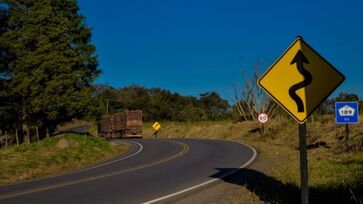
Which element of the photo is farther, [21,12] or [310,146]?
[21,12]

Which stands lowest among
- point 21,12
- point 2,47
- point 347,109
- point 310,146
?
point 310,146

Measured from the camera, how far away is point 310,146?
3072cm

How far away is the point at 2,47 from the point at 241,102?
114ft

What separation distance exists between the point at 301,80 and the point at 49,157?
2103cm

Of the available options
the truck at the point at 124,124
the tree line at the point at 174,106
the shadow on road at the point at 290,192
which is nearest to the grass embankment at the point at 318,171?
the shadow on road at the point at 290,192

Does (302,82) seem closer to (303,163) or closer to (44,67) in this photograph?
(303,163)

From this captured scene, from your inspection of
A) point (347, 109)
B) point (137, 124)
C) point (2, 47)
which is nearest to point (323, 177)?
point (347, 109)

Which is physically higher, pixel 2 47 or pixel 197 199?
pixel 2 47

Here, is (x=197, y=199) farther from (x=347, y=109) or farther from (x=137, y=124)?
(x=137, y=124)

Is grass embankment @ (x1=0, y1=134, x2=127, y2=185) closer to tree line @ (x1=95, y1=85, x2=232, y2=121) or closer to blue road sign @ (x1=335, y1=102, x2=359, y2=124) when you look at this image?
blue road sign @ (x1=335, y1=102, x2=359, y2=124)

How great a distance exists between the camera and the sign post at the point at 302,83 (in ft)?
25.3

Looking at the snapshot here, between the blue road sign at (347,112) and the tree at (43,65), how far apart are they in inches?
723

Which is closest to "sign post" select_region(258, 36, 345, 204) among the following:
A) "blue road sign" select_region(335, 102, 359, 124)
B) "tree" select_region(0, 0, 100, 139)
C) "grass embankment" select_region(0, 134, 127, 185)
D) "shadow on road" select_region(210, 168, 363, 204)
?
"shadow on road" select_region(210, 168, 363, 204)

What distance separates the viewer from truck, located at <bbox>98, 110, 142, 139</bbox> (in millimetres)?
61344
